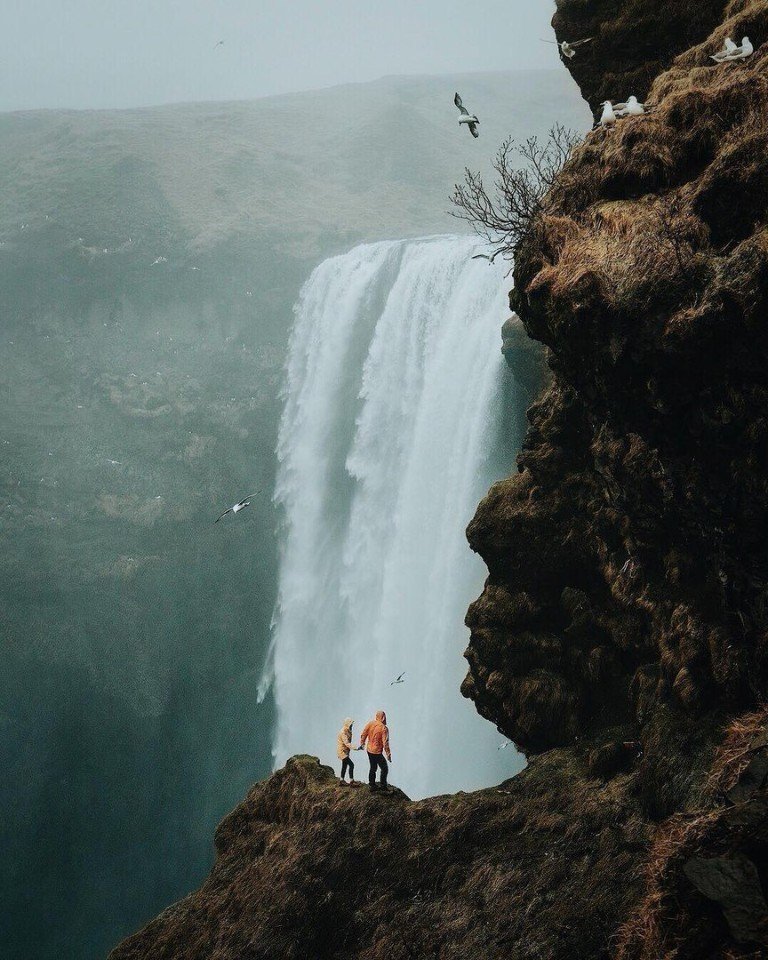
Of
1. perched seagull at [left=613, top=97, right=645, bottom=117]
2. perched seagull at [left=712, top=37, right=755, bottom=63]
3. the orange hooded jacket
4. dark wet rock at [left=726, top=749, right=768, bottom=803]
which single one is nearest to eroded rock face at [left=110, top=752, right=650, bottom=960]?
the orange hooded jacket

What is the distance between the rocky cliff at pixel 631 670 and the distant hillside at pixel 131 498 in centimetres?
2657

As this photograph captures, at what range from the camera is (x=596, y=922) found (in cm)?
602

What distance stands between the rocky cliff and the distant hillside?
26.6 m

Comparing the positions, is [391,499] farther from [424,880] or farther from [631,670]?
[424,880]

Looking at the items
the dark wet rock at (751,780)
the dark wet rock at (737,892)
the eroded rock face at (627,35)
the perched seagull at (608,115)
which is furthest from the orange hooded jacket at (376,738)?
the eroded rock face at (627,35)

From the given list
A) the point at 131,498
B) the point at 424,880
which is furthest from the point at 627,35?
the point at 131,498

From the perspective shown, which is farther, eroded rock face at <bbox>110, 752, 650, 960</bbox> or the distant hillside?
the distant hillside

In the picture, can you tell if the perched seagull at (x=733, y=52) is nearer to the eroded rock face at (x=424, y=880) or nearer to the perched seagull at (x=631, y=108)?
the perched seagull at (x=631, y=108)

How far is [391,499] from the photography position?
28641mm

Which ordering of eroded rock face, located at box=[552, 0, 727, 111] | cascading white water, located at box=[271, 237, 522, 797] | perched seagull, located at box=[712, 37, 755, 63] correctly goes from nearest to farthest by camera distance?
perched seagull, located at box=[712, 37, 755, 63] → eroded rock face, located at box=[552, 0, 727, 111] → cascading white water, located at box=[271, 237, 522, 797]

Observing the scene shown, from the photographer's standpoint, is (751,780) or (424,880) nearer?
(751,780)

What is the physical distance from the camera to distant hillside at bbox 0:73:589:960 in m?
30.6

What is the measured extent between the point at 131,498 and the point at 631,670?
32.8m

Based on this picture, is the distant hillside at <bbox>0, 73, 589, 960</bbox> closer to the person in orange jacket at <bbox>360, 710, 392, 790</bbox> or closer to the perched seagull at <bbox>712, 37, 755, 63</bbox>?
the person in orange jacket at <bbox>360, 710, 392, 790</bbox>
